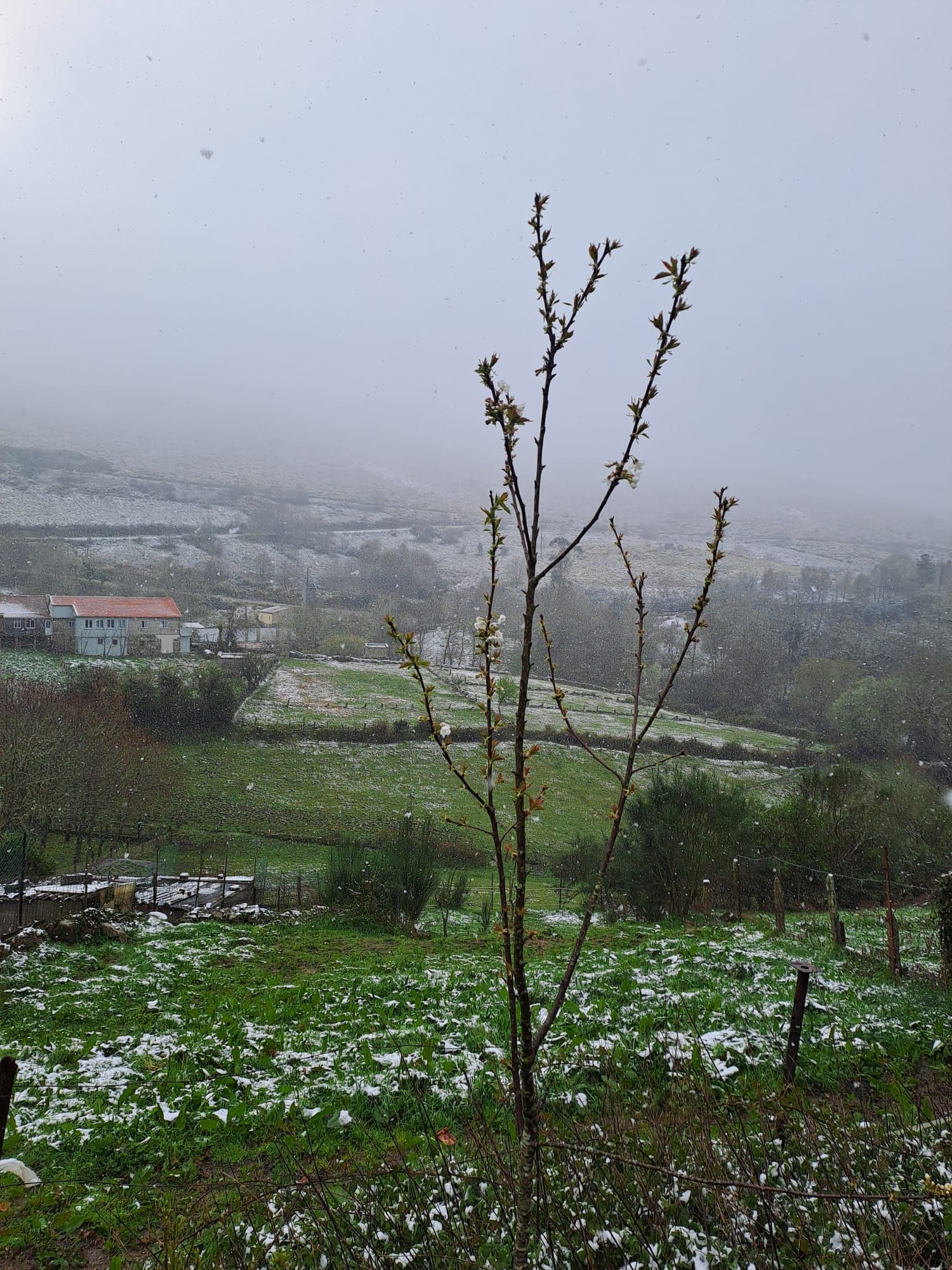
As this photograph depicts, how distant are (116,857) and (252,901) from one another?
819 centimetres

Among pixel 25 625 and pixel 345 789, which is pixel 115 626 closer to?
pixel 25 625

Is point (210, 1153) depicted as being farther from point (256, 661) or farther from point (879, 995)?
point (256, 661)

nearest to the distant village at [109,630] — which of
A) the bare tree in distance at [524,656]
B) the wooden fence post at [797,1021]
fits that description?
the wooden fence post at [797,1021]

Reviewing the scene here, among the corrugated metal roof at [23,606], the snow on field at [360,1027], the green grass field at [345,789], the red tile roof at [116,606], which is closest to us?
the snow on field at [360,1027]

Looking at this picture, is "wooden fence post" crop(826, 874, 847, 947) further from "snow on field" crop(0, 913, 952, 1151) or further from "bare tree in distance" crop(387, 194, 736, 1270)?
"bare tree in distance" crop(387, 194, 736, 1270)

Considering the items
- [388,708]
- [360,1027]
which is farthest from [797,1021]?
[388,708]

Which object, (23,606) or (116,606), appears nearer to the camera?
(23,606)

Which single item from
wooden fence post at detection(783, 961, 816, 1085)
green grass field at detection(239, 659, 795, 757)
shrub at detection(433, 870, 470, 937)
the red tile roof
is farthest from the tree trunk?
the red tile roof

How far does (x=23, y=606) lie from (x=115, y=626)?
18.7ft

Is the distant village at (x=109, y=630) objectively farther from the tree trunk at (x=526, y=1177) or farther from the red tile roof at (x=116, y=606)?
the tree trunk at (x=526, y=1177)

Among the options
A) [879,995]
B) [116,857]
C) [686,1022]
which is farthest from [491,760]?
[116,857]

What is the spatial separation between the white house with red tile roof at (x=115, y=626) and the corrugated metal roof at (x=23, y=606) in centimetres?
43

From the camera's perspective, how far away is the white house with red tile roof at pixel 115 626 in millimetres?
37562

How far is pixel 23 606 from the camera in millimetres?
39375
